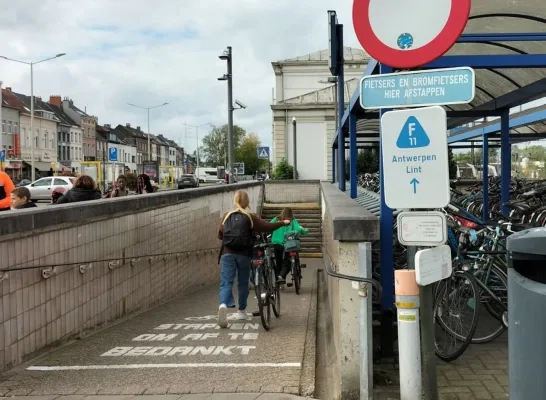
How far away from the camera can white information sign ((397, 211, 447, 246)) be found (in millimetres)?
3428

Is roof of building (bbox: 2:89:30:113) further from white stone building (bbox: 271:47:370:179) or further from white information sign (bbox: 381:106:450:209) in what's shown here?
white information sign (bbox: 381:106:450:209)

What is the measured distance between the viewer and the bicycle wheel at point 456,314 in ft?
16.2

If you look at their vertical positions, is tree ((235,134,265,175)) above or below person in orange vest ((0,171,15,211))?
above

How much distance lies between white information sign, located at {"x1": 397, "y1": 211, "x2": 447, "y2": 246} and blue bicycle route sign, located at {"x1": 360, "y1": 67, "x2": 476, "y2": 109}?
0.63 metres

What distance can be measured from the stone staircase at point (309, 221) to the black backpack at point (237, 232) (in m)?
14.1

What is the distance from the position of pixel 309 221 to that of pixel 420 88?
2110 cm

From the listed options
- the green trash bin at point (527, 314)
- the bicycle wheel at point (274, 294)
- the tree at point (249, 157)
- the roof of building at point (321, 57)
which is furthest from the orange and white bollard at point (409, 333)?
the tree at point (249, 157)

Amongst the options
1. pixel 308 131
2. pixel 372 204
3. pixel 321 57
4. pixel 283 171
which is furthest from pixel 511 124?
pixel 321 57

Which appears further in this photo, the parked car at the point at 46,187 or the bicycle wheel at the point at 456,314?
the parked car at the point at 46,187

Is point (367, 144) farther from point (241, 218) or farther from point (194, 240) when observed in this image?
point (241, 218)

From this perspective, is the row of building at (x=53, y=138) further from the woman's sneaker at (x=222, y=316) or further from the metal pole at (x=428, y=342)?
the metal pole at (x=428, y=342)

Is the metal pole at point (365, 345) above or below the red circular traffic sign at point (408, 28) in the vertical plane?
below

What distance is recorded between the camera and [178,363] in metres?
5.24

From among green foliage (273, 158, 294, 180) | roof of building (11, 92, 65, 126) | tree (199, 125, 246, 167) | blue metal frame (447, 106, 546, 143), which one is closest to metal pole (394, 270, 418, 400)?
blue metal frame (447, 106, 546, 143)
